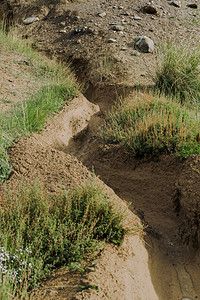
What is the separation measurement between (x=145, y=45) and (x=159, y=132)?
4.39 metres

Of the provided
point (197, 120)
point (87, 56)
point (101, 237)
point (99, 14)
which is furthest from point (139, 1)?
point (101, 237)

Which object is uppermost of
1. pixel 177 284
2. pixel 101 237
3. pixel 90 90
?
pixel 101 237

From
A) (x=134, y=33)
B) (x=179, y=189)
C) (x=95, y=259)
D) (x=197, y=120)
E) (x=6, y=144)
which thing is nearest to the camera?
(x=95, y=259)

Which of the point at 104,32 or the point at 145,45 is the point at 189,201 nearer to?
the point at 145,45

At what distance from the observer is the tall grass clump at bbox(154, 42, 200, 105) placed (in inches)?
263

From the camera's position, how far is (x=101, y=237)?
3.34 m

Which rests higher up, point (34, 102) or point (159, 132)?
point (159, 132)

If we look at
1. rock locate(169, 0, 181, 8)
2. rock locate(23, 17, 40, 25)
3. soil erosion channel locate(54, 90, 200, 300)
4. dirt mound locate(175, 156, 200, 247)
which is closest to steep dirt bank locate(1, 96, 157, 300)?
soil erosion channel locate(54, 90, 200, 300)

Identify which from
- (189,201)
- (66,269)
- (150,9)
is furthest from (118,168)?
(150,9)

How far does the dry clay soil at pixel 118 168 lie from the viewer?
313cm

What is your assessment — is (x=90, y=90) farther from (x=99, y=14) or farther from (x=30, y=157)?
(x=30, y=157)

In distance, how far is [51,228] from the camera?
3.06 m

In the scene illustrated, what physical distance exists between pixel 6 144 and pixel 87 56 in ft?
16.0

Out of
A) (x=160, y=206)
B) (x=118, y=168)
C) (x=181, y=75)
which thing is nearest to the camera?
(x=160, y=206)
